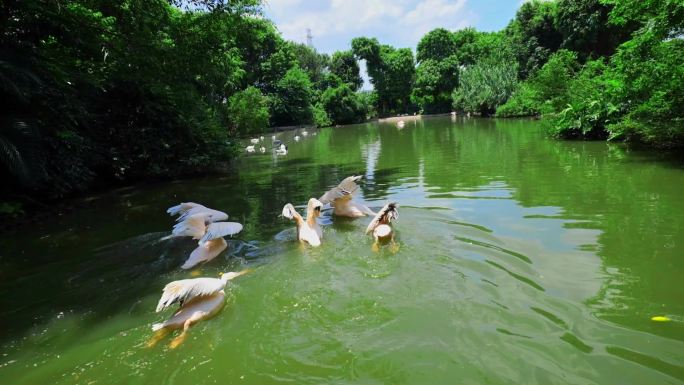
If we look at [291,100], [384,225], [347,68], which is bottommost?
[384,225]

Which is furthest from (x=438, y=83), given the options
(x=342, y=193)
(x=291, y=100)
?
(x=342, y=193)

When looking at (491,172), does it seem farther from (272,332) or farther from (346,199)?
(272,332)

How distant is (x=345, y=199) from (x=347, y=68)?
6316cm

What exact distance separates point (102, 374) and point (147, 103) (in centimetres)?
1214

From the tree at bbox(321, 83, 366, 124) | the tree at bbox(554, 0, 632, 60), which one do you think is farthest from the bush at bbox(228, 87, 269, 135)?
the tree at bbox(554, 0, 632, 60)

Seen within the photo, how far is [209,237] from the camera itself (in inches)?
208

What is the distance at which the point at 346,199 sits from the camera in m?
7.64

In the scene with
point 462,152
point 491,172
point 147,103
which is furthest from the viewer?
point 462,152

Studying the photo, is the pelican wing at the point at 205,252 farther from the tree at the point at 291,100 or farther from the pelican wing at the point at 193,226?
the tree at the point at 291,100

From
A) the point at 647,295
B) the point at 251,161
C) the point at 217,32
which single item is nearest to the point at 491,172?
the point at 647,295

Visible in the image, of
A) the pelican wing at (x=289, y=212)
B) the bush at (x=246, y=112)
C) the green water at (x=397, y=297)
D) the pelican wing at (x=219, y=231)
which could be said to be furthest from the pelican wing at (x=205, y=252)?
the bush at (x=246, y=112)

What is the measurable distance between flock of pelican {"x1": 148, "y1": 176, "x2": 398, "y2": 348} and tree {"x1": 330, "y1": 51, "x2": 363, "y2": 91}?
62096 millimetres

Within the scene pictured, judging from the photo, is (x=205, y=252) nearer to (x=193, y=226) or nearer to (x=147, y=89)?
(x=193, y=226)

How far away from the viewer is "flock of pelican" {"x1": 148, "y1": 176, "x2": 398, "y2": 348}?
3.91 meters
